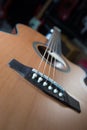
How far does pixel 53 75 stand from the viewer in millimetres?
711

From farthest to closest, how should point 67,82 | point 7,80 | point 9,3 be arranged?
point 9,3, point 67,82, point 7,80

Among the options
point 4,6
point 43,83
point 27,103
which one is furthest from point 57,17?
point 27,103

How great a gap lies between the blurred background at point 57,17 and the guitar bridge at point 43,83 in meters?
1.62

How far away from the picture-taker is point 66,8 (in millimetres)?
2422

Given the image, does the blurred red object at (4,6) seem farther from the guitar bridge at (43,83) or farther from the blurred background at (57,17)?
the guitar bridge at (43,83)

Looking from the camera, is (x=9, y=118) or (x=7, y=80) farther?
(x=7, y=80)

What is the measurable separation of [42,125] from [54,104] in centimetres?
11

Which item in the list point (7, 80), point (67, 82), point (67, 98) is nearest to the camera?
point (7, 80)

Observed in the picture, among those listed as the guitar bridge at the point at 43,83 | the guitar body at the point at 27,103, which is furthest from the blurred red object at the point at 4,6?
the guitar bridge at the point at 43,83

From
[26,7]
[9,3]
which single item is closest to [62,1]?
[26,7]

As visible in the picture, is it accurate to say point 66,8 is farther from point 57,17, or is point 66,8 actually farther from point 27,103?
point 27,103

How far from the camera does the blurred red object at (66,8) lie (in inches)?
92.4

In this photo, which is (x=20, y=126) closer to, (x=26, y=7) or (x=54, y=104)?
(x=54, y=104)

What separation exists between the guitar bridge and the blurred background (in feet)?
Answer: 5.32
